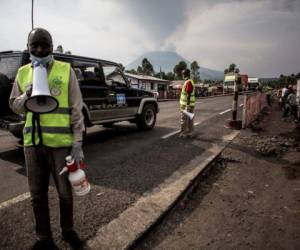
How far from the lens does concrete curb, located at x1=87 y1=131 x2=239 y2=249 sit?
2.55 meters

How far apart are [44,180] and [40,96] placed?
83 cm

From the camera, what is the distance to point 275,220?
10.6ft

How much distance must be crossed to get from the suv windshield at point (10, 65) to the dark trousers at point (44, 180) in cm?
374

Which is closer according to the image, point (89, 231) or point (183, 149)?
point (89, 231)

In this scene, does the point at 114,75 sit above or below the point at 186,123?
above

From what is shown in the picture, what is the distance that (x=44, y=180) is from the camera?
7.91ft

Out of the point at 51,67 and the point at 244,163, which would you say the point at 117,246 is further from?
the point at 244,163

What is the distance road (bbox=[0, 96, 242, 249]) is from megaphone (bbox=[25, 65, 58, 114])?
1.34 meters

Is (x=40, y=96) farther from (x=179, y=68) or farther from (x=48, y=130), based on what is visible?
(x=179, y=68)

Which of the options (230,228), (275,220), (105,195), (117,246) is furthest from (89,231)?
(275,220)

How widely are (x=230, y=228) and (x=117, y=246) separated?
1357 mm

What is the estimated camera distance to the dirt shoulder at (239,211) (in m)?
2.76

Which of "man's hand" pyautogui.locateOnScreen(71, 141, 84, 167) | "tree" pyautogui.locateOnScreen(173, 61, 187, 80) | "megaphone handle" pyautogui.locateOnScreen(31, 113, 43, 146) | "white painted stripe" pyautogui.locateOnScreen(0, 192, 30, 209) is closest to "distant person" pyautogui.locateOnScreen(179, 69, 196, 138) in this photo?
"white painted stripe" pyautogui.locateOnScreen(0, 192, 30, 209)

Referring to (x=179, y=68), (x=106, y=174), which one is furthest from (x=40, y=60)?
(x=179, y=68)
